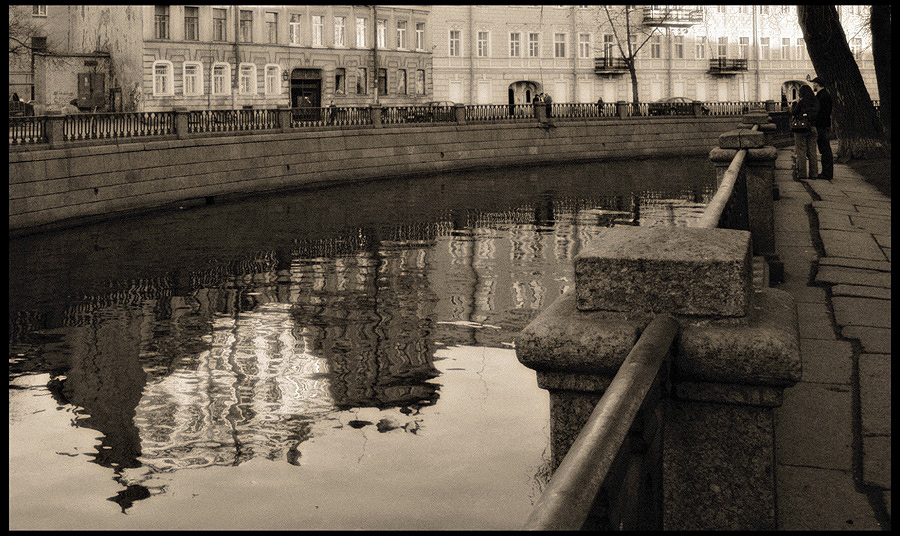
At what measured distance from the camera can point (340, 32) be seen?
48344 millimetres

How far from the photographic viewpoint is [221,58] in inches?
1738

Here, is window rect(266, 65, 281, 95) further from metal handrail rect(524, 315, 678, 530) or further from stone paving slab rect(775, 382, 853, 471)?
metal handrail rect(524, 315, 678, 530)

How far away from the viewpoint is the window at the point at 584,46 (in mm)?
55656

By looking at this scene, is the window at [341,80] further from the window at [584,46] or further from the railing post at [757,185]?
the railing post at [757,185]

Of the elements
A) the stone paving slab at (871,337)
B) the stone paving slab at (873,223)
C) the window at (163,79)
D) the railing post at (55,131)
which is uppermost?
the window at (163,79)

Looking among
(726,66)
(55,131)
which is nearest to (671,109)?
(726,66)

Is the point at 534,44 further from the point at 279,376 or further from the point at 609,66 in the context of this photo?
the point at 279,376

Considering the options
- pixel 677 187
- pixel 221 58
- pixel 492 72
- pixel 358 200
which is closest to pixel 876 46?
pixel 677 187

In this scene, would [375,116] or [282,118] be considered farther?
[375,116]

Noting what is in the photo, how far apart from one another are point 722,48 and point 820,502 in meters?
56.9

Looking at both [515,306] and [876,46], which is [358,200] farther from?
[515,306]

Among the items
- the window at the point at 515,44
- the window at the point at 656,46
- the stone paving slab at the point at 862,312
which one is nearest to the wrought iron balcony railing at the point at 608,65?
the window at the point at 656,46

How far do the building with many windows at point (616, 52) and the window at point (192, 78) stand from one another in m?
12.7

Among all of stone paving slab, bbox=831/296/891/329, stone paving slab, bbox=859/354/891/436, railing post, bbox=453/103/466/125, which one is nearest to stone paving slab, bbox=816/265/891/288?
stone paving slab, bbox=831/296/891/329
